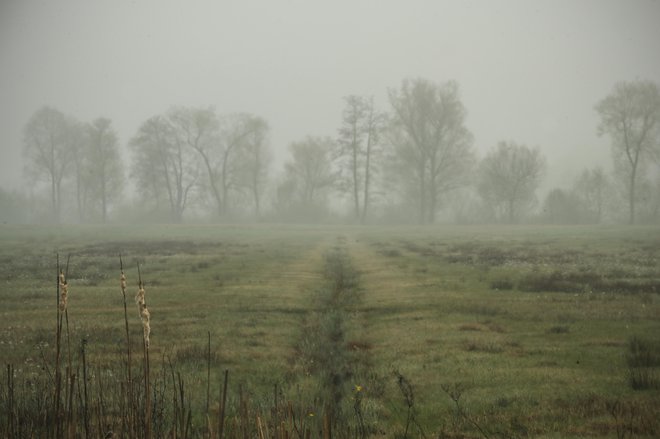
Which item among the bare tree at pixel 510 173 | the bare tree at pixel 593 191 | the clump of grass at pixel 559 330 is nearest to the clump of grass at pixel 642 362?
the clump of grass at pixel 559 330

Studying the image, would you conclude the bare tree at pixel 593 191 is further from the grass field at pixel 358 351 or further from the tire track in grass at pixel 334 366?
the tire track in grass at pixel 334 366

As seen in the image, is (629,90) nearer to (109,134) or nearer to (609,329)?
(609,329)

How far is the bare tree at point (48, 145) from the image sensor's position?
84.3 m

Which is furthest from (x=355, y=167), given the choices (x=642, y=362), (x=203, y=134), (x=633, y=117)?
(x=642, y=362)

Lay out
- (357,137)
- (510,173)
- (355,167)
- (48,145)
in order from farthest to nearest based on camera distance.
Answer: (48,145) < (357,137) < (355,167) < (510,173)

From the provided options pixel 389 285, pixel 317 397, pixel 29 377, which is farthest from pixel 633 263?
pixel 29 377

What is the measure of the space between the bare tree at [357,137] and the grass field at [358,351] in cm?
6094

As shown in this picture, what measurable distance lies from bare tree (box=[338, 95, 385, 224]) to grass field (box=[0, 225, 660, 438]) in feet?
200

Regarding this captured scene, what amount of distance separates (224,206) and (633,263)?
77052mm

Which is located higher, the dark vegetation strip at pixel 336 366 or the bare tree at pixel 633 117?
the bare tree at pixel 633 117

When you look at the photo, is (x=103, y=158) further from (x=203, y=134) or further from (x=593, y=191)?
(x=593, y=191)

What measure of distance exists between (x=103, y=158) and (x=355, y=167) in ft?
147

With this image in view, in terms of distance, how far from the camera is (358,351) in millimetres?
8633

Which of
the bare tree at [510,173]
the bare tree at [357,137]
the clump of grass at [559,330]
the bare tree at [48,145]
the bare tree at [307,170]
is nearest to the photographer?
the clump of grass at [559,330]
